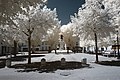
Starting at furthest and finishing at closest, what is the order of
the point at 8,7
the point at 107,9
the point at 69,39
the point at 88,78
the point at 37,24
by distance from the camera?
the point at 69,39
the point at 107,9
the point at 37,24
the point at 88,78
the point at 8,7

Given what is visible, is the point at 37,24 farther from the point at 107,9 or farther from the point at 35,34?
the point at 107,9

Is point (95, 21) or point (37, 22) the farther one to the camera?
point (95, 21)

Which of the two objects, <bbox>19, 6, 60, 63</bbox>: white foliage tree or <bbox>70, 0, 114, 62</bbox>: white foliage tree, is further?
<bbox>70, 0, 114, 62</bbox>: white foliage tree

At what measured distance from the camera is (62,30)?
4296 inches

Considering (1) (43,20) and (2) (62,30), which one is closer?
(1) (43,20)

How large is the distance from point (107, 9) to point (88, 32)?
395 cm

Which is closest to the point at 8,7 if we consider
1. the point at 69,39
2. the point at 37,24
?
the point at 37,24

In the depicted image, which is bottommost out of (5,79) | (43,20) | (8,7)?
(5,79)

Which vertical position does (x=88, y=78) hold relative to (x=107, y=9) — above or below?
below

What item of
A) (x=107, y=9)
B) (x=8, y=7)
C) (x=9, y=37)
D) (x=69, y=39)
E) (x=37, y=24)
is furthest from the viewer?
(x=69, y=39)

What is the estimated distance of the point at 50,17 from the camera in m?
32.2

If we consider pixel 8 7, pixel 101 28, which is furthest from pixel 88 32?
pixel 8 7

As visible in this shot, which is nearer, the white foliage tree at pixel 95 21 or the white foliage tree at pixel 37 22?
the white foliage tree at pixel 37 22

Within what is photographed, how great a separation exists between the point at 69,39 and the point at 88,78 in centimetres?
8824
